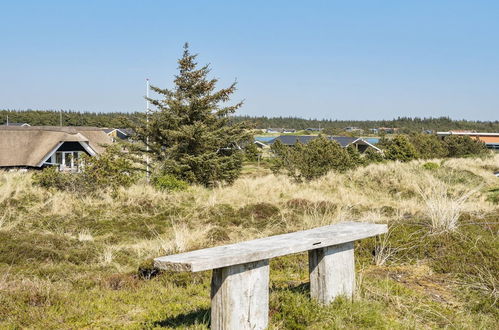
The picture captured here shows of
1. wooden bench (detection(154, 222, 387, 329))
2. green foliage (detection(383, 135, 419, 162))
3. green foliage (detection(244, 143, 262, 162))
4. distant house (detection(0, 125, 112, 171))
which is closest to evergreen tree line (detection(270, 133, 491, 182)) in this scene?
green foliage (detection(383, 135, 419, 162))

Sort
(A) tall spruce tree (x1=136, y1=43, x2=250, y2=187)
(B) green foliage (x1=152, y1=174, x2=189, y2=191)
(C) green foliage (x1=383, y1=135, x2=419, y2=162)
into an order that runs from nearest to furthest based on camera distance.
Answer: (B) green foliage (x1=152, y1=174, x2=189, y2=191)
(A) tall spruce tree (x1=136, y1=43, x2=250, y2=187)
(C) green foliage (x1=383, y1=135, x2=419, y2=162)

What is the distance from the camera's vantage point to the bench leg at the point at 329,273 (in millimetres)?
3936

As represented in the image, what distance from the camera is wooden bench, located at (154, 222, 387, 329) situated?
302 centimetres

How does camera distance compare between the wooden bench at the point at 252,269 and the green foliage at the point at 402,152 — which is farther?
the green foliage at the point at 402,152

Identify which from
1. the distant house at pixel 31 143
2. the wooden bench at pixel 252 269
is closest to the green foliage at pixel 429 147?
the distant house at pixel 31 143

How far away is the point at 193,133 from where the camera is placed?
A: 786 inches

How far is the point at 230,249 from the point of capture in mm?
3297

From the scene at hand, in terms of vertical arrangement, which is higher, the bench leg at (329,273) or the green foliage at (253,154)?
the bench leg at (329,273)

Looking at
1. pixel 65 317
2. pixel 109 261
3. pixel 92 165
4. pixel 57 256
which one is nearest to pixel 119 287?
pixel 65 317

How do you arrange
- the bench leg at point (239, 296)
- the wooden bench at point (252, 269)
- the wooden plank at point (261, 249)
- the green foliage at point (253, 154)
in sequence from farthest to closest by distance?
the green foliage at point (253, 154), the bench leg at point (239, 296), the wooden bench at point (252, 269), the wooden plank at point (261, 249)

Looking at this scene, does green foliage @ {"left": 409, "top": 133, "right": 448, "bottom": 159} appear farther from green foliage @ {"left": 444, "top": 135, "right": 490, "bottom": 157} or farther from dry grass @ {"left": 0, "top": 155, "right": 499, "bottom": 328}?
dry grass @ {"left": 0, "top": 155, "right": 499, "bottom": 328}

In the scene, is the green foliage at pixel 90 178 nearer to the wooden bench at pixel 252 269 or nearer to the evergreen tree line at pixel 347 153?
the evergreen tree line at pixel 347 153

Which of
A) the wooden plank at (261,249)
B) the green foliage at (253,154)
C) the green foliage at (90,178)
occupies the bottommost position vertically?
the green foliage at (253,154)

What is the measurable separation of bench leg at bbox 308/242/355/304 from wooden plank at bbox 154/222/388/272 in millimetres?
159
